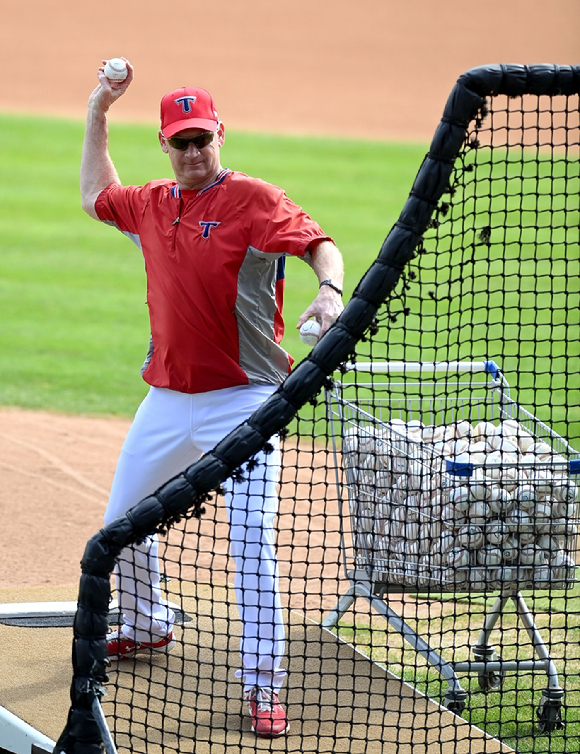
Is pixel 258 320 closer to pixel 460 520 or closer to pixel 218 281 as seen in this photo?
pixel 218 281

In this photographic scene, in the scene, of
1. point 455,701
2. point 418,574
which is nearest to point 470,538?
point 418,574

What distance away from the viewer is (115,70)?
4.04 m

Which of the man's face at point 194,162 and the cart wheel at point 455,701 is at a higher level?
the man's face at point 194,162

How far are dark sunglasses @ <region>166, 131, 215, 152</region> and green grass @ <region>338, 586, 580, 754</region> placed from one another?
6.01 ft

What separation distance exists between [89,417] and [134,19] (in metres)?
27.8

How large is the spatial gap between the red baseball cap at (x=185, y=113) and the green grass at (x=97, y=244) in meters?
5.75

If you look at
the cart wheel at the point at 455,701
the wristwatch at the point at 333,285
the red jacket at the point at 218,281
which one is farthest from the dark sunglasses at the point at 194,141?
the cart wheel at the point at 455,701

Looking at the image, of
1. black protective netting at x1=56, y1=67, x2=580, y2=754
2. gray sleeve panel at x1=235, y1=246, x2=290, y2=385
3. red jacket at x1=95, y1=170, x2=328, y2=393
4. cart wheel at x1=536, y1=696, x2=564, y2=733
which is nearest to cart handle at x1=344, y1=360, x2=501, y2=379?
black protective netting at x1=56, y1=67, x2=580, y2=754

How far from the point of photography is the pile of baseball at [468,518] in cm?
369

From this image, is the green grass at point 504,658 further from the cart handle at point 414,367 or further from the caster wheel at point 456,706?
the cart handle at point 414,367

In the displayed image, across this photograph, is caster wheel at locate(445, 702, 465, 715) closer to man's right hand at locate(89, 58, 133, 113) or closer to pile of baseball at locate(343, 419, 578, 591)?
pile of baseball at locate(343, 419, 578, 591)

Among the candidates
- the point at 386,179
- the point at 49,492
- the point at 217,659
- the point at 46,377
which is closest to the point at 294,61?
the point at 386,179

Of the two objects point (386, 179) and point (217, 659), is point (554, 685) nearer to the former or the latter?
point (217, 659)

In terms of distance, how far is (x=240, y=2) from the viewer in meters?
37.3
